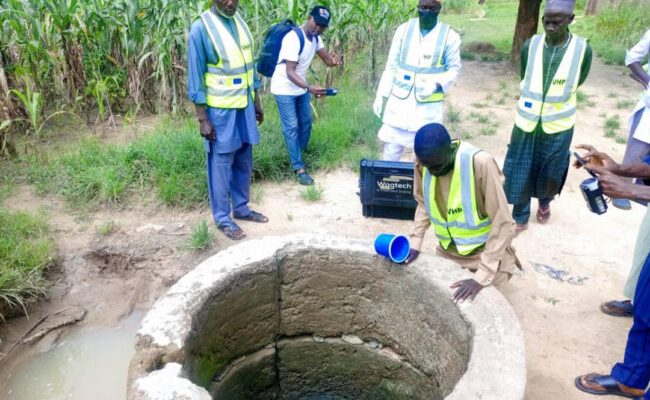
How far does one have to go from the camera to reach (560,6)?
3.23 metres

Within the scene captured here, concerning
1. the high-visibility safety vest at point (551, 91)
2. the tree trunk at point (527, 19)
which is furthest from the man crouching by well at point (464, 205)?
the tree trunk at point (527, 19)

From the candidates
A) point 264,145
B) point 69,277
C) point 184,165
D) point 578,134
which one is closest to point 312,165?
point 264,145

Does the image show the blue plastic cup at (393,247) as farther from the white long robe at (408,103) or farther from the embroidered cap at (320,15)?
the embroidered cap at (320,15)

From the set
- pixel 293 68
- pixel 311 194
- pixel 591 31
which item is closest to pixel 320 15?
pixel 293 68

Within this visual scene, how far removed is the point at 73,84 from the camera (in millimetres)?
5840

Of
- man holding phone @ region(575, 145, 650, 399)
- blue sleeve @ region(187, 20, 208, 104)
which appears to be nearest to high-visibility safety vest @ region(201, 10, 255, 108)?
blue sleeve @ region(187, 20, 208, 104)

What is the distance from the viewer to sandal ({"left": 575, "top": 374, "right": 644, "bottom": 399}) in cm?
254

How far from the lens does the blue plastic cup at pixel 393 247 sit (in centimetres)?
253

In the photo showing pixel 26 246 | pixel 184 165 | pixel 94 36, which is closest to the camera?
pixel 26 246

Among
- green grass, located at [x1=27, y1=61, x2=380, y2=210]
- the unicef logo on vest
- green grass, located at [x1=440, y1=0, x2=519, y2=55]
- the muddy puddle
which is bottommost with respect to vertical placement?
the muddy puddle

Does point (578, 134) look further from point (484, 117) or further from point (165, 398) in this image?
point (165, 398)

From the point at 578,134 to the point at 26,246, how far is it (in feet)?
18.6

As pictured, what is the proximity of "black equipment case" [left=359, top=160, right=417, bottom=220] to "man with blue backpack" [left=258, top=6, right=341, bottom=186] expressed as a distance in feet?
2.77

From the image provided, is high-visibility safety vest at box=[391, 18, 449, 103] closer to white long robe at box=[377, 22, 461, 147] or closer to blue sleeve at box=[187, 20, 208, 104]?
white long robe at box=[377, 22, 461, 147]
